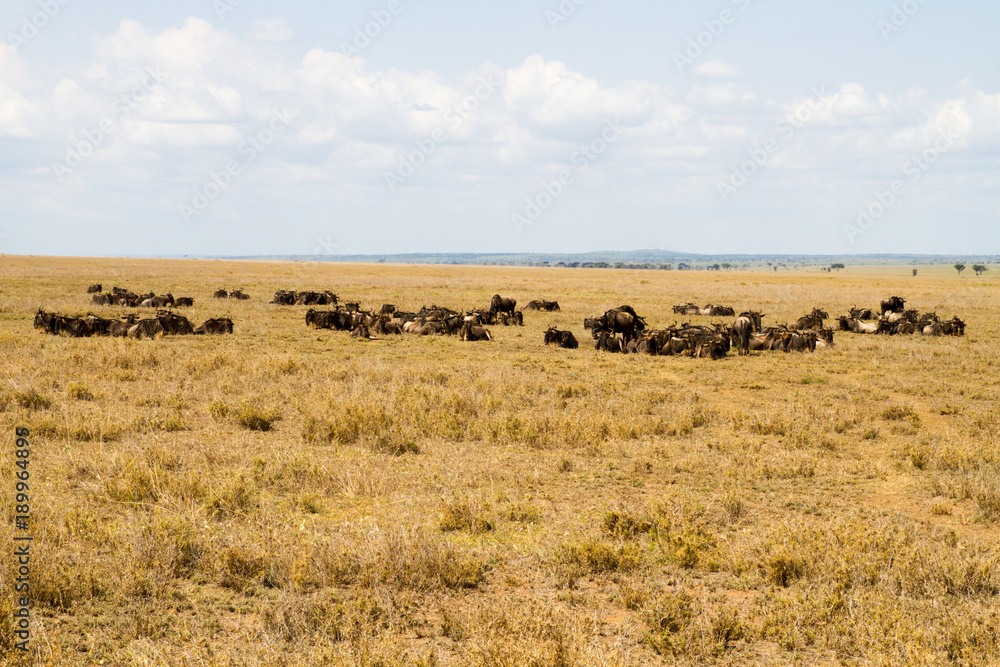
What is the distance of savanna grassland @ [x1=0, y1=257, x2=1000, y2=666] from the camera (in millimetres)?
4832

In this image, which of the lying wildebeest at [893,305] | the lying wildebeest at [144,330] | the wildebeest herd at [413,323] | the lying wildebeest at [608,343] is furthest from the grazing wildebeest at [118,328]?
the lying wildebeest at [893,305]

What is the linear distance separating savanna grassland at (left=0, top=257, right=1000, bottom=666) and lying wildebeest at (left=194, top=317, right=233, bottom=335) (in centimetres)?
686

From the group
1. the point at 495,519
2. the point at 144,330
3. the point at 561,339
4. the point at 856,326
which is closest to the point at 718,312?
the point at 856,326

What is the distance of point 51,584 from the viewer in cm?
518

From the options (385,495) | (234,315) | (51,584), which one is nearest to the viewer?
(51,584)

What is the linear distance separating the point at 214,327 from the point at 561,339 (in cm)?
1154

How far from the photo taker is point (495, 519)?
712 cm

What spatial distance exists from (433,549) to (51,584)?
2.96 metres

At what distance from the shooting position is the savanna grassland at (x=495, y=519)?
190 inches

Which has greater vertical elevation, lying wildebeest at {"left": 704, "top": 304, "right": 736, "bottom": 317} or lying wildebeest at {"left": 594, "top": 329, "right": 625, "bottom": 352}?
lying wildebeest at {"left": 704, "top": 304, "right": 736, "bottom": 317}

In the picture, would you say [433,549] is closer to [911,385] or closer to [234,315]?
[911,385]

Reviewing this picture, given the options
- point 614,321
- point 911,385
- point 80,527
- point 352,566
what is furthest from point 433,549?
point 614,321

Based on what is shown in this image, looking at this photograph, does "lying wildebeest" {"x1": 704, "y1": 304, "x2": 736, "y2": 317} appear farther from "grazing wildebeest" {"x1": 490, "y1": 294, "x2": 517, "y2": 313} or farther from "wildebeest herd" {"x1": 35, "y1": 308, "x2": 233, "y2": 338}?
"wildebeest herd" {"x1": 35, "y1": 308, "x2": 233, "y2": 338}

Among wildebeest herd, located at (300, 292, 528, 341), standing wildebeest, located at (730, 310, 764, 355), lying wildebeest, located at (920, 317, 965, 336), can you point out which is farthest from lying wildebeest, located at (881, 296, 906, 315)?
wildebeest herd, located at (300, 292, 528, 341)
